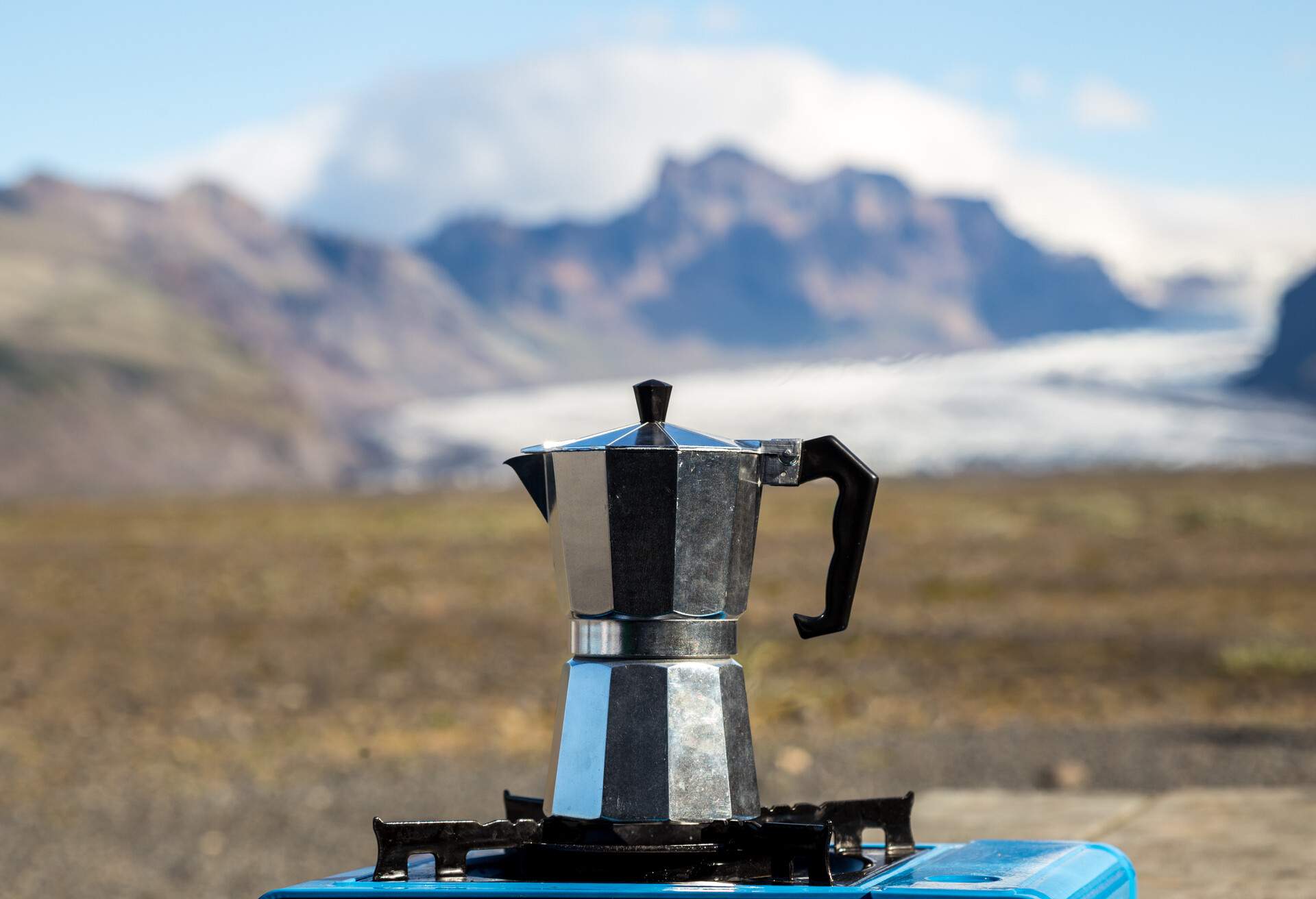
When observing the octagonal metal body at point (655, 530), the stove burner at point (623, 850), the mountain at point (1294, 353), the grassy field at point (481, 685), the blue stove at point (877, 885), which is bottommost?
the blue stove at point (877, 885)

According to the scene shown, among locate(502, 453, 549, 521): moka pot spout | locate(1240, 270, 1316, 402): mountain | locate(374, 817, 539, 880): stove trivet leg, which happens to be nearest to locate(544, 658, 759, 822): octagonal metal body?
locate(374, 817, 539, 880): stove trivet leg

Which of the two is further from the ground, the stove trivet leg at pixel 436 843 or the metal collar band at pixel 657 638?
the metal collar band at pixel 657 638

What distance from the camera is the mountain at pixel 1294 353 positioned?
110m

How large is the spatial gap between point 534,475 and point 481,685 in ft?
30.8

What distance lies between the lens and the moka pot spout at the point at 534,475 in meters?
2.00

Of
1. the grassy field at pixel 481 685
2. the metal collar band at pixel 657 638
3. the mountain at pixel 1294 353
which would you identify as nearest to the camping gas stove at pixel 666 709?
the metal collar band at pixel 657 638

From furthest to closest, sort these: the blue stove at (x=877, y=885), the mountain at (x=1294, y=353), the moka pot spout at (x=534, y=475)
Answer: the mountain at (x=1294, y=353) → the moka pot spout at (x=534, y=475) → the blue stove at (x=877, y=885)

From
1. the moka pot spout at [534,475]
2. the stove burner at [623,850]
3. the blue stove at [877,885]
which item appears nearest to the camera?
the blue stove at [877,885]

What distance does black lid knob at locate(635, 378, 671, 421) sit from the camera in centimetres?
193

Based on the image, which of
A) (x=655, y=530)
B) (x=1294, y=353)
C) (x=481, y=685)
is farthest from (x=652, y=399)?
(x=1294, y=353)

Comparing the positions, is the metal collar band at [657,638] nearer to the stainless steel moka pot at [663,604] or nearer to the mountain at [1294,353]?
the stainless steel moka pot at [663,604]

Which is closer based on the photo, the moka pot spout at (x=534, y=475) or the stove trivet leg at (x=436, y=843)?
the stove trivet leg at (x=436, y=843)

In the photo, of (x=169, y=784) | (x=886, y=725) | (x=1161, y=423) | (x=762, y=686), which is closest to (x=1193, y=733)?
(x=886, y=725)

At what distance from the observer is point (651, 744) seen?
1.83 m
